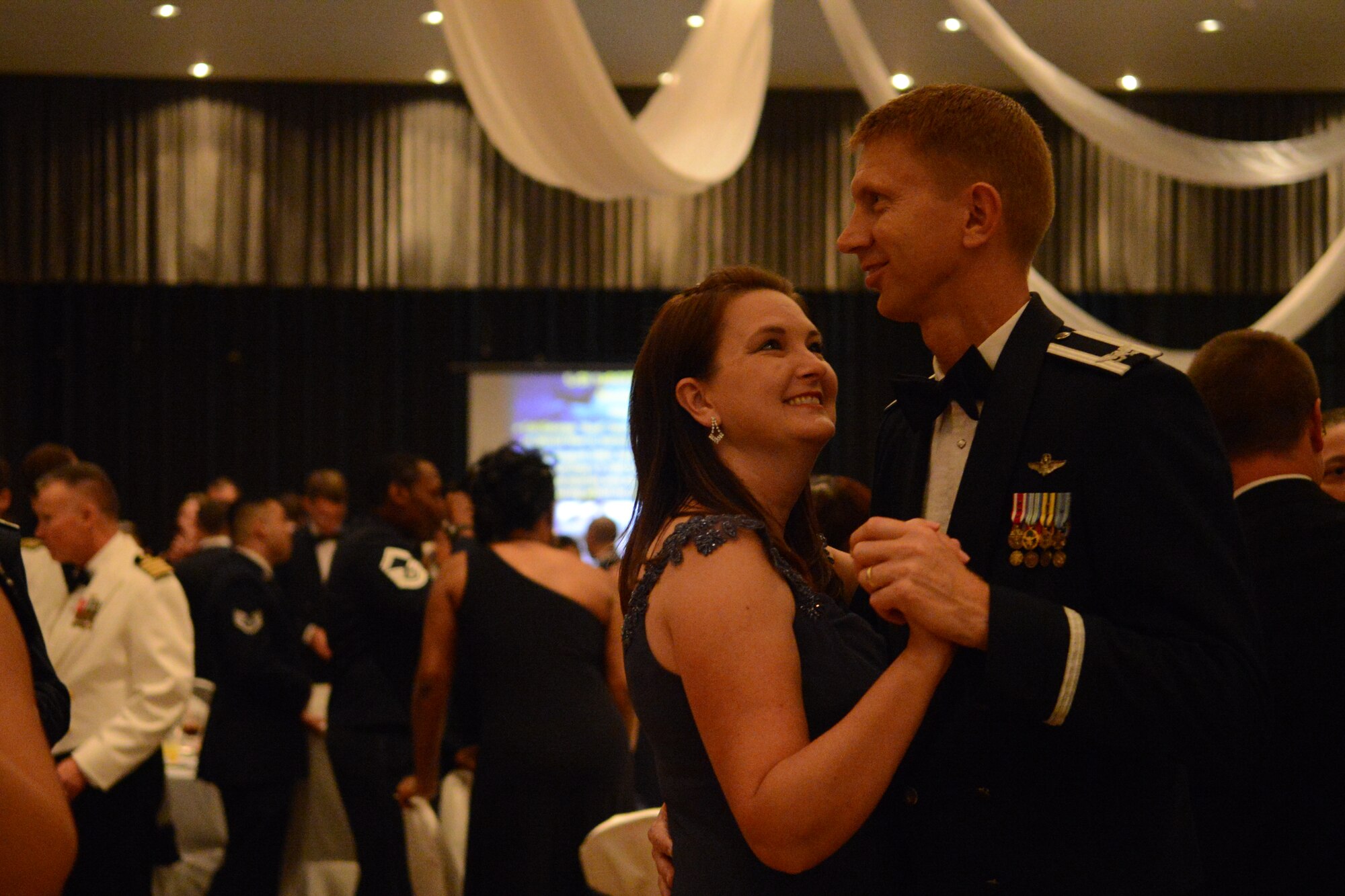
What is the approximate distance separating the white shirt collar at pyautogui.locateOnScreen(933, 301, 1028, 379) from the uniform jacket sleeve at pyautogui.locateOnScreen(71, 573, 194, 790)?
3145mm

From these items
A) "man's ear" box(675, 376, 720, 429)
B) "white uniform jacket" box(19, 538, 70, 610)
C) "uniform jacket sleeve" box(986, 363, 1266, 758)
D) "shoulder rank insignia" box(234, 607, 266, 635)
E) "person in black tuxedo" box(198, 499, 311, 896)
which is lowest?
"person in black tuxedo" box(198, 499, 311, 896)

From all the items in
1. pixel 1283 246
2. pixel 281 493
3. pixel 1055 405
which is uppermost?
pixel 1283 246

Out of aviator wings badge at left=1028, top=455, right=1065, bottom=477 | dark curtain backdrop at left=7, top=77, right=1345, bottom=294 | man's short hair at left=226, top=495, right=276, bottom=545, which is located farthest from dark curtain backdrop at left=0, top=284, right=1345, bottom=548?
aviator wings badge at left=1028, top=455, right=1065, bottom=477

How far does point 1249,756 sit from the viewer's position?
1399mm

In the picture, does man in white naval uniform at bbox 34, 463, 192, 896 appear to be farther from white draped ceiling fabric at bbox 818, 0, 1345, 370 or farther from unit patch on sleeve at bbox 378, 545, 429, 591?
white draped ceiling fabric at bbox 818, 0, 1345, 370

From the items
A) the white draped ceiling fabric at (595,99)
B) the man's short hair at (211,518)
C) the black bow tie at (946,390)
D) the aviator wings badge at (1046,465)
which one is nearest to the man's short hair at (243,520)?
the man's short hair at (211,518)

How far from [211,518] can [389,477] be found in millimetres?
2898

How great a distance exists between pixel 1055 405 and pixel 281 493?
420 inches

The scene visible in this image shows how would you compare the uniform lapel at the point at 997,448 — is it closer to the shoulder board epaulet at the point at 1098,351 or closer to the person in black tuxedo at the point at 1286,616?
the shoulder board epaulet at the point at 1098,351

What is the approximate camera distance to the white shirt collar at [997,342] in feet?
5.24

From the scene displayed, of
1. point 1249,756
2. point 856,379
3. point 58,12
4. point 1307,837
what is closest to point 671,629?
point 1249,756

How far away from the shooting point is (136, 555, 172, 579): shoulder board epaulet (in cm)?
418

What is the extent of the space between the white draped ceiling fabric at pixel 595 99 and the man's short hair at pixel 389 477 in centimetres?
115

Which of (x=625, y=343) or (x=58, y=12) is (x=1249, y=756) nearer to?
(x=58, y=12)
